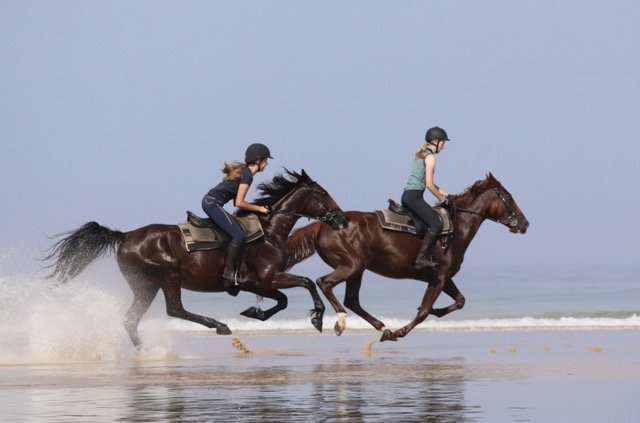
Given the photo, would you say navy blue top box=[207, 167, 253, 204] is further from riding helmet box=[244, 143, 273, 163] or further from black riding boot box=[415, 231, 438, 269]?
black riding boot box=[415, 231, 438, 269]

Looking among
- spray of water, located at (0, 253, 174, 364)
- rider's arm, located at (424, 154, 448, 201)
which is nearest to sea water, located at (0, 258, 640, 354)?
spray of water, located at (0, 253, 174, 364)

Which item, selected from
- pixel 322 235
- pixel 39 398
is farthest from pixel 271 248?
pixel 39 398

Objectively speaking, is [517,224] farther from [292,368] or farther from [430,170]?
[292,368]

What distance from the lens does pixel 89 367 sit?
17359 mm

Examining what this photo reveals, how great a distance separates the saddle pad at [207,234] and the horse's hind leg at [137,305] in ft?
3.23

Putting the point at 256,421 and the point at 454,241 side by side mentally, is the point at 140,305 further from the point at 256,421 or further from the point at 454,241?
the point at 256,421

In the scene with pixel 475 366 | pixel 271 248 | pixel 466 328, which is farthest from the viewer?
pixel 466 328

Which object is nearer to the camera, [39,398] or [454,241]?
[39,398]

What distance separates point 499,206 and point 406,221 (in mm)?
1706

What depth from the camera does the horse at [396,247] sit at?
19.0m

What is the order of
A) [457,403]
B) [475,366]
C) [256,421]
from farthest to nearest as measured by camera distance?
[475,366] < [457,403] < [256,421]

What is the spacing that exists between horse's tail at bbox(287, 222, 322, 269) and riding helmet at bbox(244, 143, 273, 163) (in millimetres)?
1572

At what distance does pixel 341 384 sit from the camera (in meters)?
14.2

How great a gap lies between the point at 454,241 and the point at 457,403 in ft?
23.6
